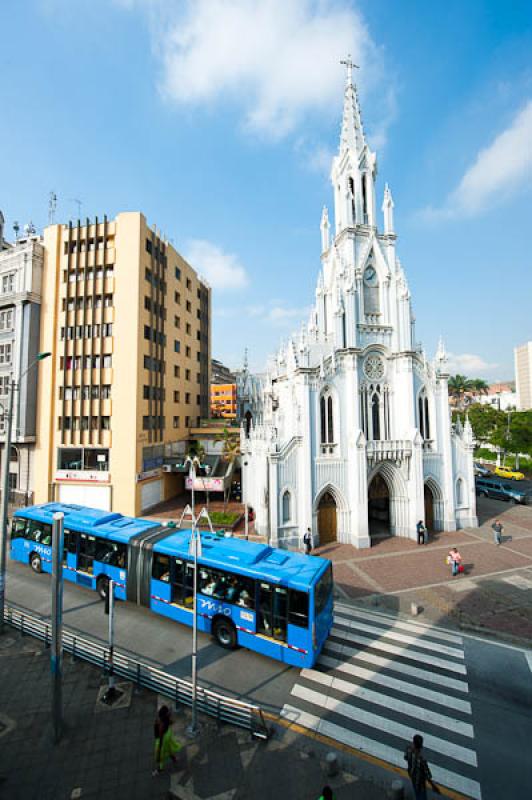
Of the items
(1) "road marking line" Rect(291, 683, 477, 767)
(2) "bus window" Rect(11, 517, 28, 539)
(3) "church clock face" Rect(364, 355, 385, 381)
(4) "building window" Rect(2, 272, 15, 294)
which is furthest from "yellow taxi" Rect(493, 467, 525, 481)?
(4) "building window" Rect(2, 272, 15, 294)

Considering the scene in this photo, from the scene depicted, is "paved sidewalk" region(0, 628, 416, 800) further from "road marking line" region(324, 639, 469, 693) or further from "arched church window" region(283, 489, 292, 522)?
"arched church window" region(283, 489, 292, 522)

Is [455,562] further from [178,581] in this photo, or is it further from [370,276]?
[370,276]

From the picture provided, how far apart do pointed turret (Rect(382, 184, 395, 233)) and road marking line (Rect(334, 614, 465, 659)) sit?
27.0 metres

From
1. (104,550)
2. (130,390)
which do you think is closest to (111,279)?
(130,390)

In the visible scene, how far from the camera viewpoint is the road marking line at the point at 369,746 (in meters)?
8.03

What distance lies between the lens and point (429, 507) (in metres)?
28.2

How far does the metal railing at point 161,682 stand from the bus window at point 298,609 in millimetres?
2371

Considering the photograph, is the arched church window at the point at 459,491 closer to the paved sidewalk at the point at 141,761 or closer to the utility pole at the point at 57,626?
the paved sidewalk at the point at 141,761

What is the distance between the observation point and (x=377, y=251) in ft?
93.6

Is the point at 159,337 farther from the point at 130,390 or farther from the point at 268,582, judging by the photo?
the point at 268,582

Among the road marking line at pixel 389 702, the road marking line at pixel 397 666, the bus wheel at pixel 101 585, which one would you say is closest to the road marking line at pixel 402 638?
the road marking line at pixel 397 666

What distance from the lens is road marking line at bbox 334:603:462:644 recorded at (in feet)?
45.8

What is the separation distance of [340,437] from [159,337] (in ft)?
67.9

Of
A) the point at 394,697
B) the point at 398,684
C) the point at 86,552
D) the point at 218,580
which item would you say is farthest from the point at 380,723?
the point at 86,552
